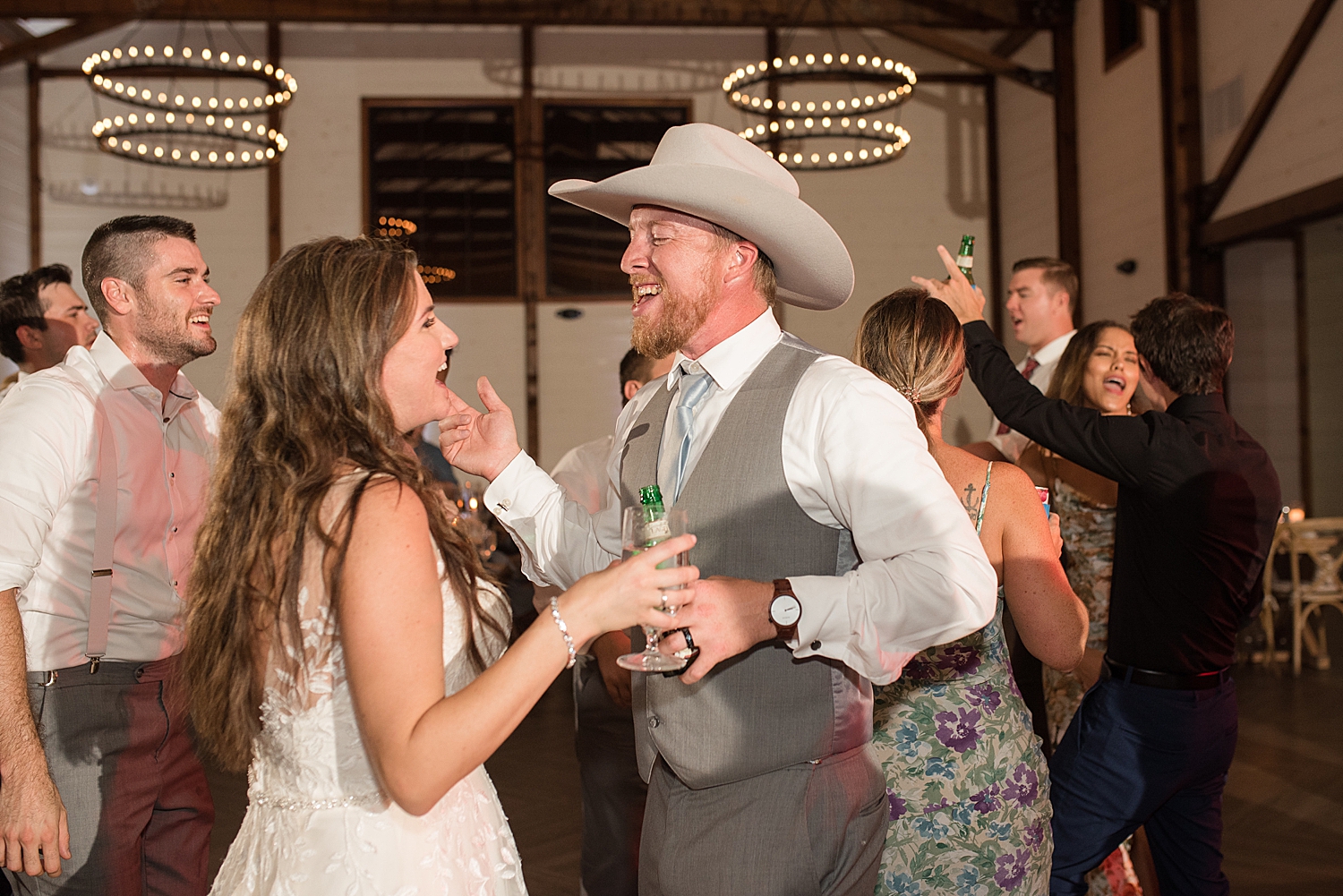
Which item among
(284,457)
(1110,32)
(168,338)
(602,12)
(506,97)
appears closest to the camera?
(284,457)

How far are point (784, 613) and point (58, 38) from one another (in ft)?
37.7

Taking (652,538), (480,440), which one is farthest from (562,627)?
(480,440)

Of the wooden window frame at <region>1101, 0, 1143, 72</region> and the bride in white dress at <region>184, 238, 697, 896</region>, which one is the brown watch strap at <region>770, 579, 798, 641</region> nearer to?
the bride in white dress at <region>184, 238, 697, 896</region>

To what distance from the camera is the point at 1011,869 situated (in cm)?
215

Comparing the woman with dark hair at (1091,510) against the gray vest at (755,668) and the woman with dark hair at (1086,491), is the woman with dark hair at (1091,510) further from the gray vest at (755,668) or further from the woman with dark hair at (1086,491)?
the gray vest at (755,668)

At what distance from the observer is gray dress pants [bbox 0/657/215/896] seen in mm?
2266

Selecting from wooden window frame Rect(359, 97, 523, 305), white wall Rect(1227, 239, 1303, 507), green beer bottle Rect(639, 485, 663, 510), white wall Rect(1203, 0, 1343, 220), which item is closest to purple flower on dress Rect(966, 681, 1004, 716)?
green beer bottle Rect(639, 485, 663, 510)

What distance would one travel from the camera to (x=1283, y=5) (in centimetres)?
726

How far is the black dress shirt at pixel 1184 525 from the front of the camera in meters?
2.48

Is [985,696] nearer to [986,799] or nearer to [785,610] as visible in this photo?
[986,799]

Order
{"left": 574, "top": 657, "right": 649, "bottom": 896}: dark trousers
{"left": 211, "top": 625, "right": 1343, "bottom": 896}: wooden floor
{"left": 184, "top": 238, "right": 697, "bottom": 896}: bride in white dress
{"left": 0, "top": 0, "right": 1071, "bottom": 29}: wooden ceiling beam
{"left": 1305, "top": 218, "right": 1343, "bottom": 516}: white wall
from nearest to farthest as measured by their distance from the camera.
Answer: {"left": 184, "top": 238, "right": 697, "bottom": 896}: bride in white dress < {"left": 574, "top": 657, "right": 649, "bottom": 896}: dark trousers < {"left": 211, "top": 625, "right": 1343, "bottom": 896}: wooden floor < {"left": 1305, "top": 218, "right": 1343, "bottom": 516}: white wall < {"left": 0, "top": 0, "right": 1071, "bottom": 29}: wooden ceiling beam

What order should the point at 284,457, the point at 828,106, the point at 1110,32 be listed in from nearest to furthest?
1. the point at 284,457
2. the point at 828,106
3. the point at 1110,32

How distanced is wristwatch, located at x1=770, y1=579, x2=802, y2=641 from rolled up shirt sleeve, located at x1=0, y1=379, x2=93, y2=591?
1554 millimetres

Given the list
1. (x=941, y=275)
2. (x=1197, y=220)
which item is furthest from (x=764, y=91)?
(x=1197, y=220)
